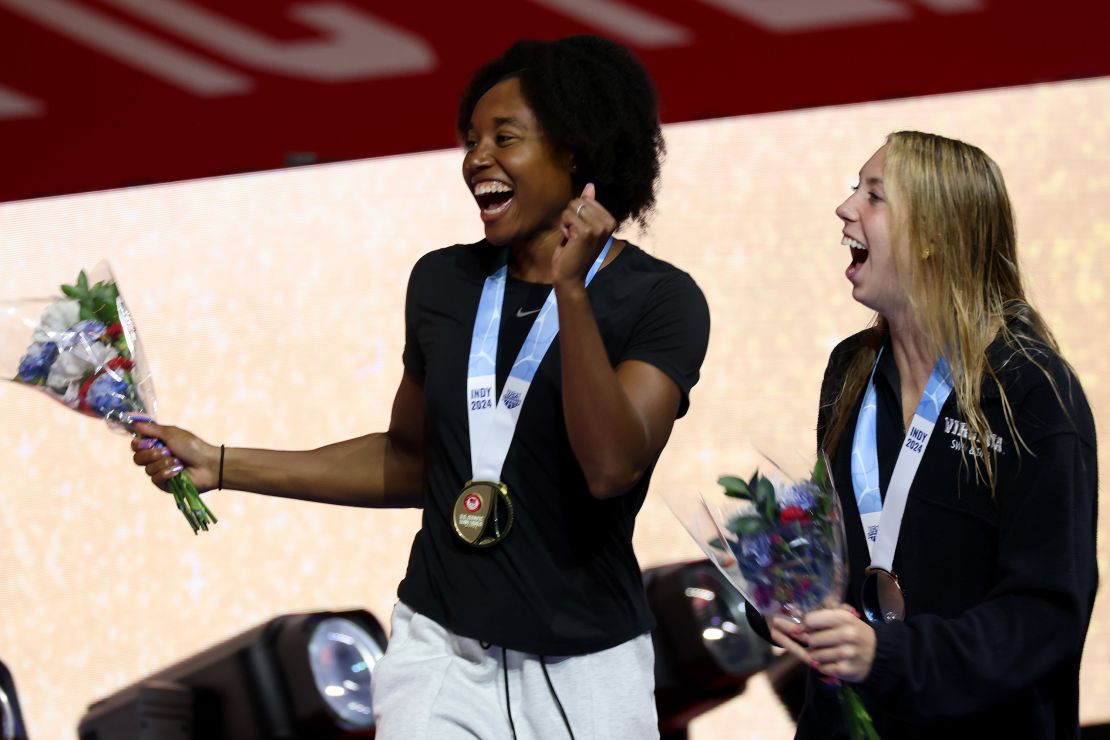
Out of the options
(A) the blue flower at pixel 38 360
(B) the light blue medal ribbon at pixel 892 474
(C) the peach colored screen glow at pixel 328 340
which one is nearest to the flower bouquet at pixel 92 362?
(A) the blue flower at pixel 38 360

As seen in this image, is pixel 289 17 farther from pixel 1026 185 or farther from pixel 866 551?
pixel 866 551

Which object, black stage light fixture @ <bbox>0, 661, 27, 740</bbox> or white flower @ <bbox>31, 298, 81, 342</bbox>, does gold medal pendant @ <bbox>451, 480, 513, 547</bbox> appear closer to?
white flower @ <bbox>31, 298, 81, 342</bbox>

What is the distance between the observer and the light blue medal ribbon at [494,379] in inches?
80.2

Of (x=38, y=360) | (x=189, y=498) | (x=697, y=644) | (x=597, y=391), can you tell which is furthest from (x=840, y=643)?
(x=697, y=644)

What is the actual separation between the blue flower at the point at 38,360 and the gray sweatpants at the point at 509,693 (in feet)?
2.60

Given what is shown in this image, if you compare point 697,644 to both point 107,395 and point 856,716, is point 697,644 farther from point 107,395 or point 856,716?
point 107,395

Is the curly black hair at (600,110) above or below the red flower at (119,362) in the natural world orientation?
above

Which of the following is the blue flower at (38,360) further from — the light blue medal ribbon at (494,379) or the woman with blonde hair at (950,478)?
the woman with blonde hair at (950,478)

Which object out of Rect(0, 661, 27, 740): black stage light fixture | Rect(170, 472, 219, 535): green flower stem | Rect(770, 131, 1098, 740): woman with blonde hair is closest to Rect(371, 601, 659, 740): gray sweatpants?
Rect(770, 131, 1098, 740): woman with blonde hair

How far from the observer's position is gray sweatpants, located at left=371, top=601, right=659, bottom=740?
1.99m

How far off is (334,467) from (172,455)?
0.86 ft

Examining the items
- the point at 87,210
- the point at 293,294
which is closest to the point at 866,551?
the point at 293,294

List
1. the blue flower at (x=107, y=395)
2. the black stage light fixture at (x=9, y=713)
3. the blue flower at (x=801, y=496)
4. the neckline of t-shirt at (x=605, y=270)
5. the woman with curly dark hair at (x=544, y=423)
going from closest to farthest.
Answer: the blue flower at (x=801, y=496) < the woman with curly dark hair at (x=544, y=423) < the neckline of t-shirt at (x=605, y=270) < the blue flower at (x=107, y=395) < the black stage light fixture at (x=9, y=713)

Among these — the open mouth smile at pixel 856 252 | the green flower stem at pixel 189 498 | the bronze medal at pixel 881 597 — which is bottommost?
the bronze medal at pixel 881 597
